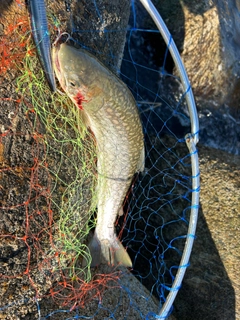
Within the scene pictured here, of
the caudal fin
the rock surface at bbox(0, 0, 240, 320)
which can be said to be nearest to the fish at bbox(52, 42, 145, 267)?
the caudal fin

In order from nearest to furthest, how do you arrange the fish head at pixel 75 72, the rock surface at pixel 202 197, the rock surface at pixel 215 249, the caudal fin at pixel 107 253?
the fish head at pixel 75 72, the rock surface at pixel 202 197, the caudal fin at pixel 107 253, the rock surface at pixel 215 249

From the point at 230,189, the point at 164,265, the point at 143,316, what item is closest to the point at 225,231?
the point at 230,189

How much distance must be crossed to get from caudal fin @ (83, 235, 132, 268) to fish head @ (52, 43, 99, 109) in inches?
44.3

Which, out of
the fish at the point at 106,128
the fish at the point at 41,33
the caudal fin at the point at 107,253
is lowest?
the caudal fin at the point at 107,253

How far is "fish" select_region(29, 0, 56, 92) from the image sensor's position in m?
1.77

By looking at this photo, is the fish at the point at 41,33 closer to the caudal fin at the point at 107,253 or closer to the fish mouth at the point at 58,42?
the fish mouth at the point at 58,42

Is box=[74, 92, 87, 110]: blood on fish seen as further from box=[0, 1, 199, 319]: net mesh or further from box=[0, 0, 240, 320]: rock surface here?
box=[0, 0, 240, 320]: rock surface

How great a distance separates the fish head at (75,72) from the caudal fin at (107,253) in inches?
44.3

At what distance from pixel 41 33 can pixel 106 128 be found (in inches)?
29.0

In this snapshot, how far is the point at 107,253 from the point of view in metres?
2.60

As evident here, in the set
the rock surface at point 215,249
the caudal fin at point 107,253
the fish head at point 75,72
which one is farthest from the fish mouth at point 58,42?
the rock surface at point 215,249

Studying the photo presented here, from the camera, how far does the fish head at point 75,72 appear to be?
6.24 feet

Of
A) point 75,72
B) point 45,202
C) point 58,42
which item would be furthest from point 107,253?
point 58,42

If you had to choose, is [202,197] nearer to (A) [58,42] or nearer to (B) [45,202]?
(B) [45,202]
